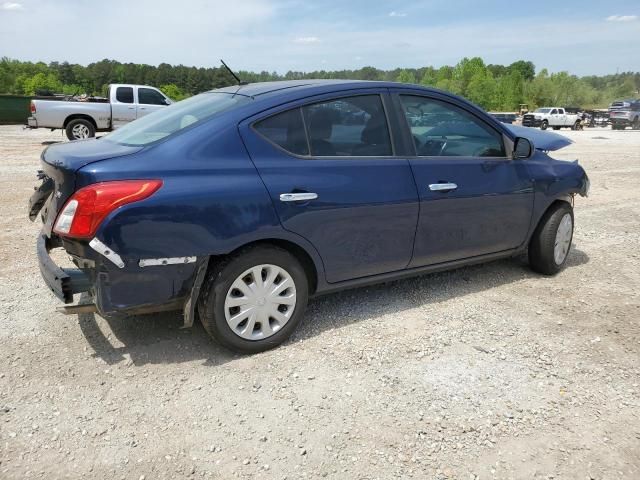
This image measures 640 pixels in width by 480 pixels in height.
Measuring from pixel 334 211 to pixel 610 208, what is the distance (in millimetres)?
6326

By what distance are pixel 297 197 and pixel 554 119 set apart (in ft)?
130

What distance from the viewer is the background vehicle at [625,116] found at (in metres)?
36.0

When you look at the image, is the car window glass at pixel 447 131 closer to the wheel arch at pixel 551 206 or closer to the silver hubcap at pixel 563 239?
the wheel arch at pixel 551 206

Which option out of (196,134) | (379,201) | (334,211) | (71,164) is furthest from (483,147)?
(71,164)

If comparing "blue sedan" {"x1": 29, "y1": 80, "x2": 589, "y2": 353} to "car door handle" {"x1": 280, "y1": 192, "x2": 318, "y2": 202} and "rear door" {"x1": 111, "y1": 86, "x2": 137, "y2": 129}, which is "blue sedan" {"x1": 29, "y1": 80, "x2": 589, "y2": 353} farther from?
"rear door" {"x1": 111, "y1": 86, "x2": 137, "y2": 129}

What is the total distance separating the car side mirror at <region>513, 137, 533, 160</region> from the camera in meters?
4.21

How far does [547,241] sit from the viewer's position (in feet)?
15.0

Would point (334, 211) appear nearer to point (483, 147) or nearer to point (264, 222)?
point (264, 222)

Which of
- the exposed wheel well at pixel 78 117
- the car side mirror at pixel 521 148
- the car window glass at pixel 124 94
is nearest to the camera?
the car side mirror at pixel 521 148

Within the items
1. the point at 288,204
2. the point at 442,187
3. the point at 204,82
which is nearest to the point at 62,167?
the point at 288,204

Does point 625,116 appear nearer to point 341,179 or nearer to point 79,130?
point 79,130

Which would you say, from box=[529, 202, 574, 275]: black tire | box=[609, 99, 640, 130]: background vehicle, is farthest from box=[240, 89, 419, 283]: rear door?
box=[609, 99, 640, 130]: background vehicle

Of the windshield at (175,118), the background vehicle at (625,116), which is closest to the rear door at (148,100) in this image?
the windshield at (175,118)

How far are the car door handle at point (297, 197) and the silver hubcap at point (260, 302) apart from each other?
1.40 ft
